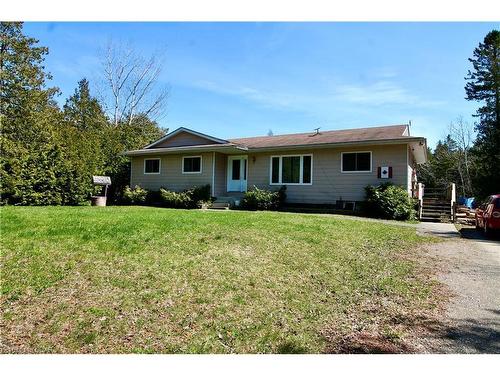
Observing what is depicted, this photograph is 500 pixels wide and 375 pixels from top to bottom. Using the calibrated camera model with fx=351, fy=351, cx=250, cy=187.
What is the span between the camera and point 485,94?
106 ft

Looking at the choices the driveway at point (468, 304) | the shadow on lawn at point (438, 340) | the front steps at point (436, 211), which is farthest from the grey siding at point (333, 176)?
the shadow on lawn at point (438, 340)

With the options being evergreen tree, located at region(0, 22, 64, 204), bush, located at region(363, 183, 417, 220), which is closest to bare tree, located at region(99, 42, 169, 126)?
evergreen tree, located at region(0, 22, 64, 204)

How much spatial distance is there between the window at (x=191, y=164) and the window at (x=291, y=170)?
4232 millimetres

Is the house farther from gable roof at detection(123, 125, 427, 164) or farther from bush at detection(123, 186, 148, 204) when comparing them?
bush at detection(123, 186, 148, 204)

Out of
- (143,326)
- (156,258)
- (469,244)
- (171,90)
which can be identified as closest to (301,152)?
(469,244)

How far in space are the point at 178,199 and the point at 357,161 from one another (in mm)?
9044

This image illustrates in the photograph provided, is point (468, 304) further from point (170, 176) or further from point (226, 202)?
point (170, 176)

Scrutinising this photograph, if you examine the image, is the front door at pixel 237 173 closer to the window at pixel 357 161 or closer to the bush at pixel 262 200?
the bush at pixel 262 200

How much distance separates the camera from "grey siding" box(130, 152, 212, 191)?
19.2m

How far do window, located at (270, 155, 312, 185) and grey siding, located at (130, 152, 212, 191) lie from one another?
352 centimetres

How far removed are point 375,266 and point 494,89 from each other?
33420 millimetres

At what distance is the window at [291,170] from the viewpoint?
1748cm

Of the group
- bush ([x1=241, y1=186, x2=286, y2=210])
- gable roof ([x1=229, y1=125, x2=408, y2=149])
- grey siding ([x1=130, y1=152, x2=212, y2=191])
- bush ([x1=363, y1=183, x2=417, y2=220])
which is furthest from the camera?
grey siding ([x1=130, y1=152, x2=212, y2=191])

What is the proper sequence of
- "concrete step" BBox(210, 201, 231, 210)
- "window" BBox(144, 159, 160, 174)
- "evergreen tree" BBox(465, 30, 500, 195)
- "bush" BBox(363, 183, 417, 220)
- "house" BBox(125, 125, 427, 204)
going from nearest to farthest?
"bush" BBox(363, 183, 417, 220), "house" BBox(125, 125, 427, 204), "concrete step" BBox(210, 201, 231, 210), "window" BBox(144, 159, 160, 174), "evergreen tree" BBox(465, 30, 500, 195)
